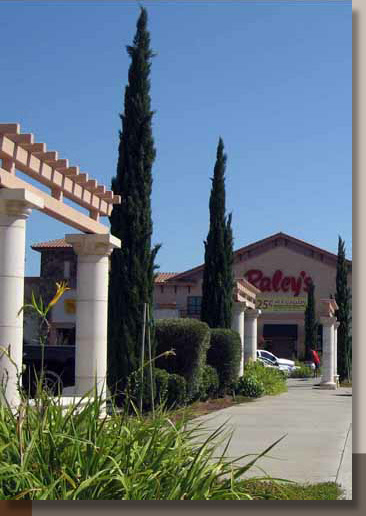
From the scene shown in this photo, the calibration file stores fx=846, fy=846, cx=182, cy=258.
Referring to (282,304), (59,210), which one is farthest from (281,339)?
(59,210)

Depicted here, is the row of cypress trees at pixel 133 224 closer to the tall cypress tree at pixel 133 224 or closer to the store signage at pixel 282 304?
the tall cypress tree at pixel 133 224

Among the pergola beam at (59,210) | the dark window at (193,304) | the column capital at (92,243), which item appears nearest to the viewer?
the pergola beam at (59,210)

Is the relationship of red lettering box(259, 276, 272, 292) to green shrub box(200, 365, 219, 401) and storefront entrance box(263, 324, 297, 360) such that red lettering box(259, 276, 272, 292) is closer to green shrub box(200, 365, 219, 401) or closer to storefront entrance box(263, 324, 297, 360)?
storefront entrance box(263, 324, 297, 360)

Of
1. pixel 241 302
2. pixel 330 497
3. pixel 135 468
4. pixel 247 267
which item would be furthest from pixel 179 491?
pixel 247 267

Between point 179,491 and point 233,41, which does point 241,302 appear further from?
point 179,491

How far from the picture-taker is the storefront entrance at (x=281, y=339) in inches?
2009

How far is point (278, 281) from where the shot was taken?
167ft

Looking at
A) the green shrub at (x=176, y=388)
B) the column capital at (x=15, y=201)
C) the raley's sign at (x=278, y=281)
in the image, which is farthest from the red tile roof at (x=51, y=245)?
the column capital at (x=15, y=201)

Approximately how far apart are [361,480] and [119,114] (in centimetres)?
1103

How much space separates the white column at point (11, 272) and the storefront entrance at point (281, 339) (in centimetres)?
4194

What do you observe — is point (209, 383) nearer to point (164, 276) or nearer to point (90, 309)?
point (90, 309)

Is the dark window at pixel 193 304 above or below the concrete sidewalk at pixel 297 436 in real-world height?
above

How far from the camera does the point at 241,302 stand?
24.1 m

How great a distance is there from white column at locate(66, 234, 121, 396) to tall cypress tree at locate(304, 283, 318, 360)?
34.7 meters
